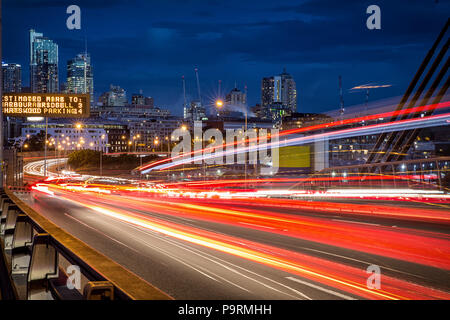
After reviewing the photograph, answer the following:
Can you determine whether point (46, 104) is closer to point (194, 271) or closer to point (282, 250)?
point (282, 250)

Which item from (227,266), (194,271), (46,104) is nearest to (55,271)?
(194,271)

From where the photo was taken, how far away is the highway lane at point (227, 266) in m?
9.83

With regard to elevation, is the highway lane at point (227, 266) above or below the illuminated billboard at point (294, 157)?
below

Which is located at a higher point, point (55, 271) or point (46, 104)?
point (46, 104)

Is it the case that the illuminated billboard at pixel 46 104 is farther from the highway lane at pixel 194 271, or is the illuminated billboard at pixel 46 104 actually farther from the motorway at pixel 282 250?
the highway lane at pixel 194 271

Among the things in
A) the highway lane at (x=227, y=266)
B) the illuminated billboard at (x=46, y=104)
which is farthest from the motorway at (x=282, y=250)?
the illuminated billboard at (x=46, y=104)

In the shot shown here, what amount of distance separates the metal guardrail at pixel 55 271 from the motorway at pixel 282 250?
3.01 metres

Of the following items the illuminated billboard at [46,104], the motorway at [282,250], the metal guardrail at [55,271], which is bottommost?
the motorway at [282,250]

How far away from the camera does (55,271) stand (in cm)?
621

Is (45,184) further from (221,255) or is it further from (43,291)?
(43,291)

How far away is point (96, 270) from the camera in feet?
15.0

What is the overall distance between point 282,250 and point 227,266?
2.61 metres

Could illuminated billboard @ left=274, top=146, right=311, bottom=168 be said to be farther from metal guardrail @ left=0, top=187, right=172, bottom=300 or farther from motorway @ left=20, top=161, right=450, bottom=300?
metal guardrail @ left=0, top=187, right=172, bottom=300
